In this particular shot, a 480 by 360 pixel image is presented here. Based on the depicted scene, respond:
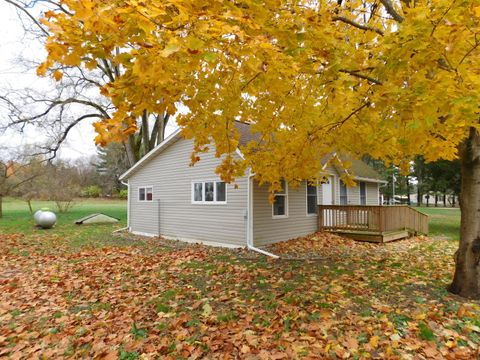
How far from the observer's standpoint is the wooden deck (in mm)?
11430

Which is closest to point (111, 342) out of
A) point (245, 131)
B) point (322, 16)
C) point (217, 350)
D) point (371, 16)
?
point (217, 350)

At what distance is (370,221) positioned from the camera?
38.1ft

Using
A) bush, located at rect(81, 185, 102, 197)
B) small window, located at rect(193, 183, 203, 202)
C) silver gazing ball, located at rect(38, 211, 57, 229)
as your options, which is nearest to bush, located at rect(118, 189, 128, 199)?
bush, located at rect(81, 185, 102, 197)

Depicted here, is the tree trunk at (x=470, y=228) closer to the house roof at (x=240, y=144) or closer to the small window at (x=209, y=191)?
the house roof at (x=240, y=144)

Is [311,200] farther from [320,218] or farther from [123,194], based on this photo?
[123,194]

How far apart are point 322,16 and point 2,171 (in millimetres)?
22876

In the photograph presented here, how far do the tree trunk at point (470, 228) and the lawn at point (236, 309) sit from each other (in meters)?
0.35

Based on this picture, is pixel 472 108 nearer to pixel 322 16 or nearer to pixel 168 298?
pixel 322 16

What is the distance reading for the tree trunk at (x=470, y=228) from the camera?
497 cm

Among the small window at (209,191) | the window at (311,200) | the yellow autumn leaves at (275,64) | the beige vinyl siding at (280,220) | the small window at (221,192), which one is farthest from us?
the window at (311,200)

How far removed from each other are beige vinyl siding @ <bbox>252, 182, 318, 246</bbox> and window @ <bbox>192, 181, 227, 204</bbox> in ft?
4.31

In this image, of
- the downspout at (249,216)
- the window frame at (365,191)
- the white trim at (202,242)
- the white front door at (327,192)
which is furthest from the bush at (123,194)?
the downspout at (249,216)

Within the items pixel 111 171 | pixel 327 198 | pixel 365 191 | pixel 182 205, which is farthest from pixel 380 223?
pixel 111 171

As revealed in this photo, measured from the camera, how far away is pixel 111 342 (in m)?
3.87
